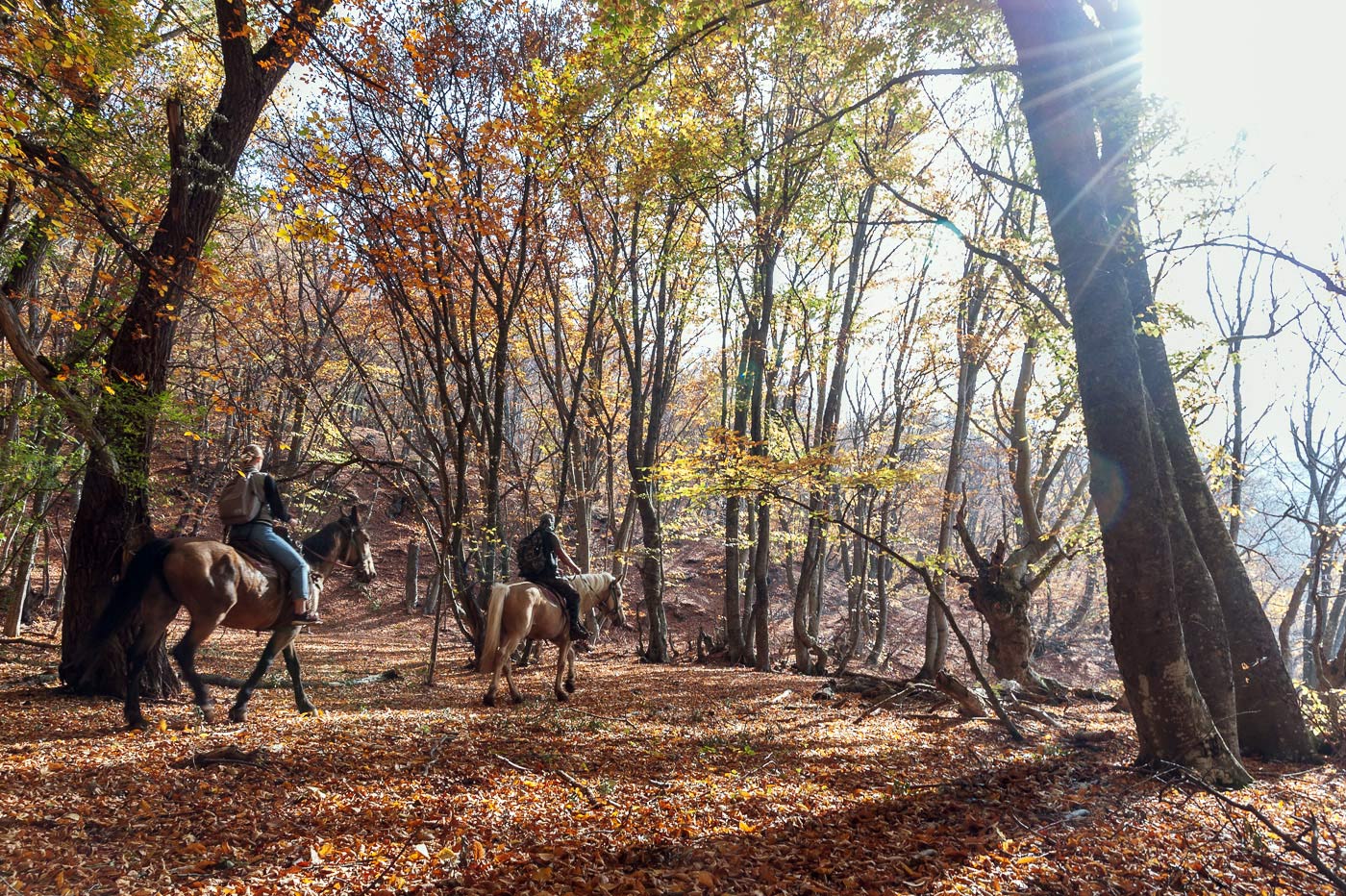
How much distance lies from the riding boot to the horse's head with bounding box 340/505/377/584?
107 inches

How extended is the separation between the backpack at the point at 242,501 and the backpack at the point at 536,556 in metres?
3.54

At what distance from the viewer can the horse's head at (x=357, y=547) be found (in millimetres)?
8016

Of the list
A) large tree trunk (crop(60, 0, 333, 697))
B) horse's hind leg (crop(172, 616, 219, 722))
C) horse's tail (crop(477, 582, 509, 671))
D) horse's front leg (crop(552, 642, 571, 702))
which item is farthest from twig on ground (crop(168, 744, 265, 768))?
horse's front leg (crop(552, 642, 571, 702))

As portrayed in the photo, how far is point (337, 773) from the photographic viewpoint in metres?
4.56

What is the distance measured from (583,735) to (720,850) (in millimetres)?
2948

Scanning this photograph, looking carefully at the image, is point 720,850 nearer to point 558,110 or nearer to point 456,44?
point 558,110

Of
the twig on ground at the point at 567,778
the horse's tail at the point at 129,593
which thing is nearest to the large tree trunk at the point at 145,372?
the horse's tail at the point at 129,593

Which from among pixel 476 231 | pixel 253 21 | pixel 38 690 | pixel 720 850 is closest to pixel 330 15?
pixel 253 21

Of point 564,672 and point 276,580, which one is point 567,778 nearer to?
point 276,580

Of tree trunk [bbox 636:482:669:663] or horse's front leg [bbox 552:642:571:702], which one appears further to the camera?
tree trunk [bbox 636:482:669:663]

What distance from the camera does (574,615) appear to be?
30.6 ft

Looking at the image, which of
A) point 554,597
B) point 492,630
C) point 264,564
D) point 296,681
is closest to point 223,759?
point 264,564

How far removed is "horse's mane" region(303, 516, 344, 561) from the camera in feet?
25.2

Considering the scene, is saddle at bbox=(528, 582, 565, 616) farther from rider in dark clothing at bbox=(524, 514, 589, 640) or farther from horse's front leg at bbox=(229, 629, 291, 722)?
horse's front leg at bbox=(229, 629, 291, 722)
